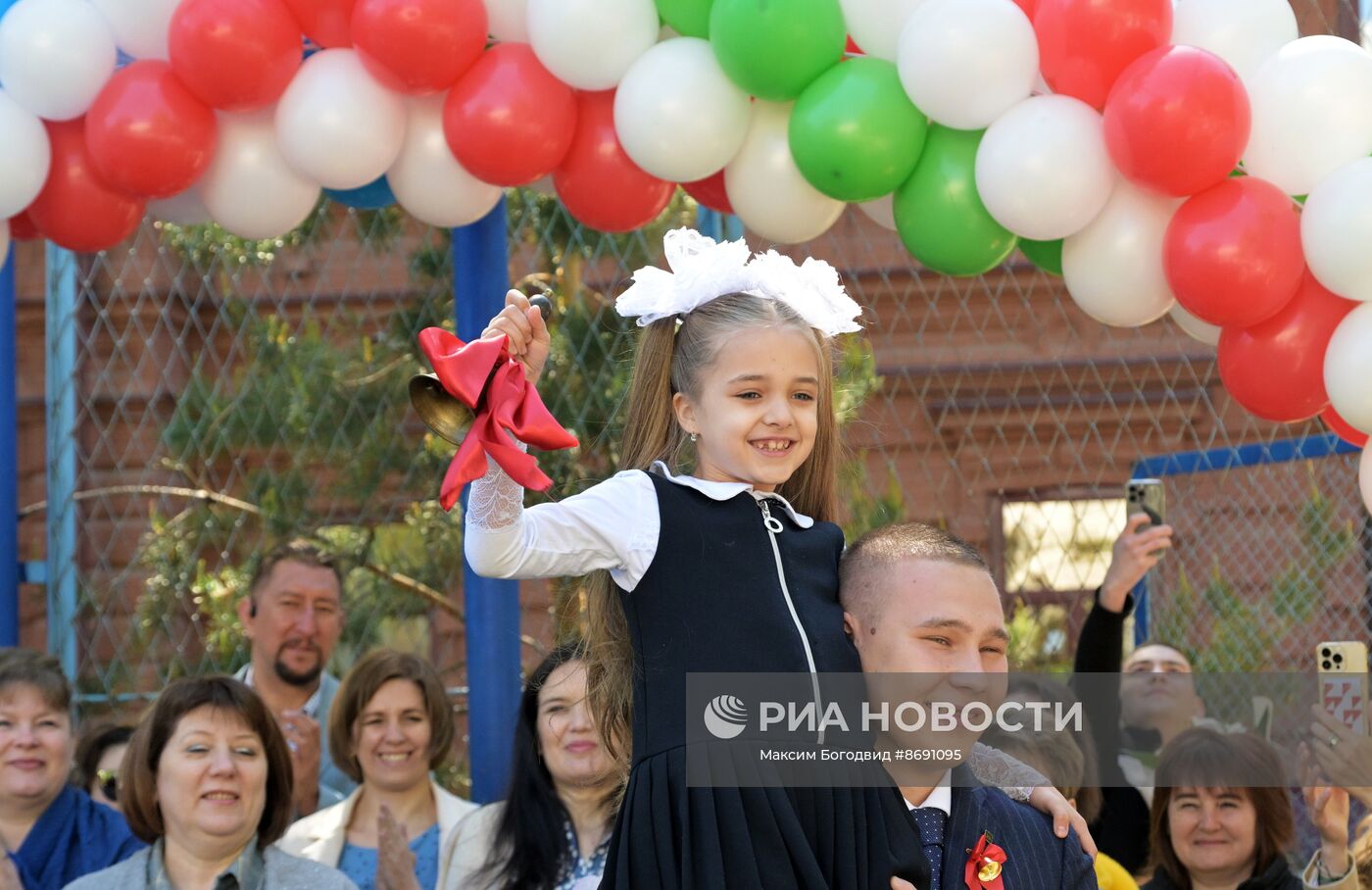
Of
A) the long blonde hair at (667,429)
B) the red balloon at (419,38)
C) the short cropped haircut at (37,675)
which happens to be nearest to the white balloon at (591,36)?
the red balloon at (419,38)

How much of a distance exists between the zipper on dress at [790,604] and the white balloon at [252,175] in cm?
157

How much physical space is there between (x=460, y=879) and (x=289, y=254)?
2.86 m

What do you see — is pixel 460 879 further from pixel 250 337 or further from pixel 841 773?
pixel 250 337

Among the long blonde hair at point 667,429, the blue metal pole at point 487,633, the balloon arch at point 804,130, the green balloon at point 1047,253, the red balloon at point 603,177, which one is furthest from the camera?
the blue metal pole at point 487,633

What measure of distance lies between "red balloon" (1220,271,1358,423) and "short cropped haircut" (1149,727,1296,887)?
29.3 inches

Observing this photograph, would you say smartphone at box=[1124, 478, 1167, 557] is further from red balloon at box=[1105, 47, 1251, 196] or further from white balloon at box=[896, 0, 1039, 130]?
white balloon at box=[896, 0, 1039, 130]

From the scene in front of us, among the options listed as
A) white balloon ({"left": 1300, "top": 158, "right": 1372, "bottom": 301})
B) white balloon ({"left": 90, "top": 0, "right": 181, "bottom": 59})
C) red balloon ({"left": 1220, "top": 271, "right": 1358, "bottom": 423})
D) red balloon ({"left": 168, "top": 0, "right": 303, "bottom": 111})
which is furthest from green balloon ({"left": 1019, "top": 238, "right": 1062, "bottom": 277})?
white balloon ({"left": 90, "top": 0, "right": 181, "bottom": 59})

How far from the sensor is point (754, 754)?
95.0 inches

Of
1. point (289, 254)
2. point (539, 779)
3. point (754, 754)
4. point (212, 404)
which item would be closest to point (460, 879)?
point (539, 779)

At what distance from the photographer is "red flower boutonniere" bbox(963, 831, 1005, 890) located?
2340 mm

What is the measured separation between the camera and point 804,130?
11.0 feet

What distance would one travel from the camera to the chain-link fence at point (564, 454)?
16.6 ft

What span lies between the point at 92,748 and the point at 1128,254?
273 cm

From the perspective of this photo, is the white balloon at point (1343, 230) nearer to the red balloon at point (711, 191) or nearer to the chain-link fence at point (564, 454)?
the red balloon at point (711, 191)
